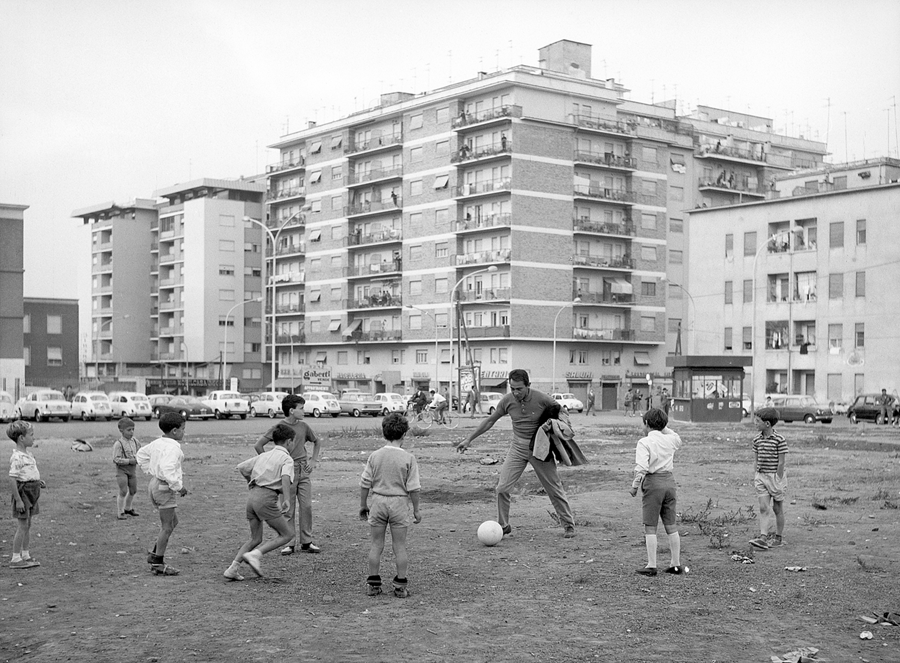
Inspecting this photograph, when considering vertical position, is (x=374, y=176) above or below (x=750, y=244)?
above

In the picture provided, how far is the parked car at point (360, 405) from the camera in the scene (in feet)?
203

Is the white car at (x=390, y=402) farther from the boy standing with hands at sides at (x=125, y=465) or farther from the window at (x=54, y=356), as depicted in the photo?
the boy standing with hands at sides at (x=125, y=465)

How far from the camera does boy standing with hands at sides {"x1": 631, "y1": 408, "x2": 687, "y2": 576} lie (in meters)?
9.92

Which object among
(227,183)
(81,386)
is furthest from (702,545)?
(227,183)

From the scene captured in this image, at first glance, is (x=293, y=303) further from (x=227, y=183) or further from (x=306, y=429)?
(x=306, y=429)

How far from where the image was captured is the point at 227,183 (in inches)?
4043

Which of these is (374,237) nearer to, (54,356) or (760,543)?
(54,356)

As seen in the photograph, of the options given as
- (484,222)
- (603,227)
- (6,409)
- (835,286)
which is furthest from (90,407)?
(835,286)

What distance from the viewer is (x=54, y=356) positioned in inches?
3546

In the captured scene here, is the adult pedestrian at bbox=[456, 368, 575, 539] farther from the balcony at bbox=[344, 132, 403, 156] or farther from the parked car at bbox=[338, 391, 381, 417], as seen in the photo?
the balcony at bbox=[344, 132, 403, 156]

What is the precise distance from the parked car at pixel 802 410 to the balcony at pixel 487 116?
30.4 m

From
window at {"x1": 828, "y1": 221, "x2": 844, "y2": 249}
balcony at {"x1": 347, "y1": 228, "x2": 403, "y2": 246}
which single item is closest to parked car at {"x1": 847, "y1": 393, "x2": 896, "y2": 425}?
window at {"x1": 828, "y1": 221, "x2": 844, "y2": 249}

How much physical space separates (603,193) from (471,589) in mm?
72078

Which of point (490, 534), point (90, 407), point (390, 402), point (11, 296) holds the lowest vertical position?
point (390, 402)
